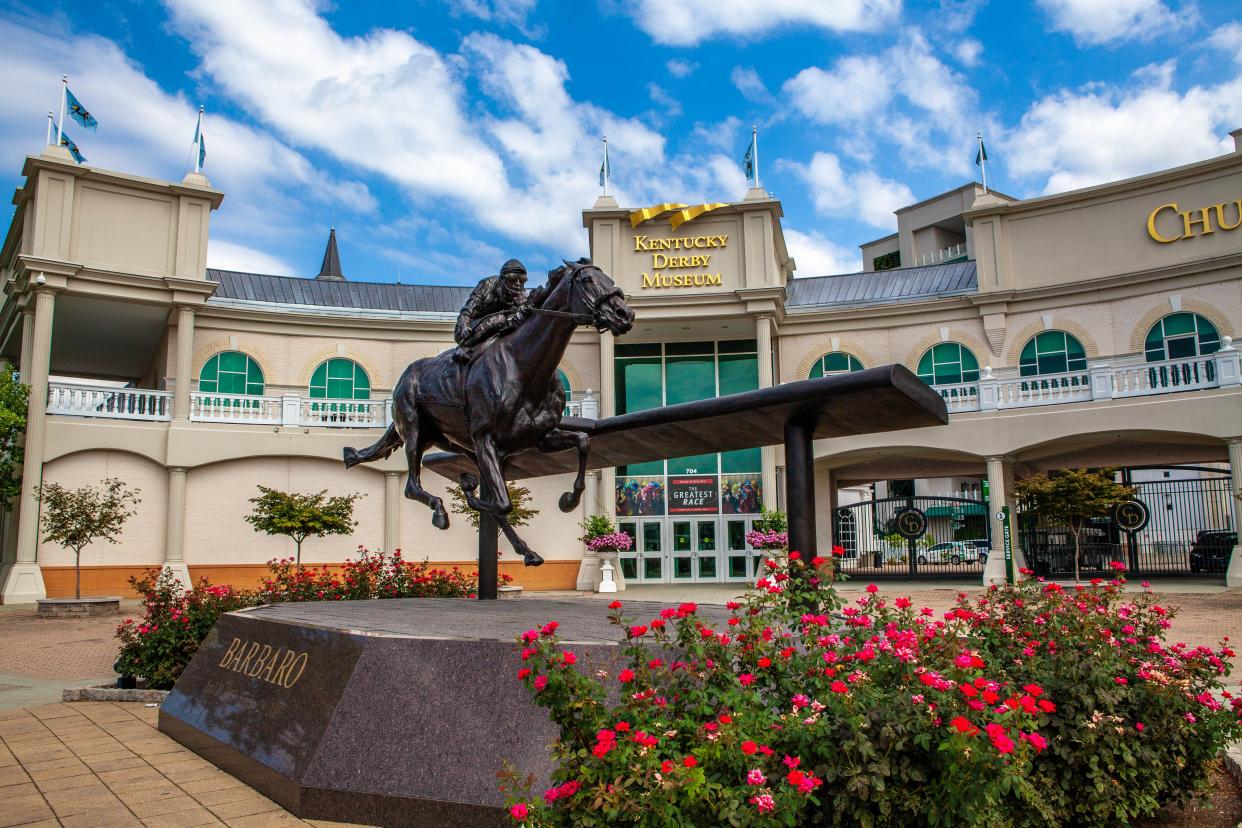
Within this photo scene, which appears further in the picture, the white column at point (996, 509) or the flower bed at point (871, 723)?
the white column at point (996, 509)

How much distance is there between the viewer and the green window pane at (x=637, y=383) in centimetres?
2817

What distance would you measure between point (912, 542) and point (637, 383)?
9.82 m

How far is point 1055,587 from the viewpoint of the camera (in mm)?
5395

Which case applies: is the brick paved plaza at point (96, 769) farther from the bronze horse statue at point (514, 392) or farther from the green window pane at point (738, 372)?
the green window pane at point (738, 372)

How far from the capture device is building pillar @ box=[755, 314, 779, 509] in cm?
2539

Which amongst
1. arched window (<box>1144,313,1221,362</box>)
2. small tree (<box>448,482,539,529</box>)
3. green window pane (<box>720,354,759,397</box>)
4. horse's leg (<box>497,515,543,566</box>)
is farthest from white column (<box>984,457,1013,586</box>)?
horse's leg (<box>497,515,543,566</box>)

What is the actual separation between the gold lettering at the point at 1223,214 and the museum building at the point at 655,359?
5 centimetres

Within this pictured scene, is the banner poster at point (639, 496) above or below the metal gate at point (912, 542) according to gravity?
above

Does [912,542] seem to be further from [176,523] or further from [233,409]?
[176,523]

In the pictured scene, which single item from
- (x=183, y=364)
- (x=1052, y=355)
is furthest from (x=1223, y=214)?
(x=183, y=364)

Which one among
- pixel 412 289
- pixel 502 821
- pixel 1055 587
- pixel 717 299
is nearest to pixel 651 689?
pixel 502 821

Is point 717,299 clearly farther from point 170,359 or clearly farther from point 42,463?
point 42,463

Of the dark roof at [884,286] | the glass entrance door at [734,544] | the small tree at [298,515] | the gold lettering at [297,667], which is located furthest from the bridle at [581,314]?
the dark roof at [884,286]

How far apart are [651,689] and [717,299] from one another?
75.7 feet
